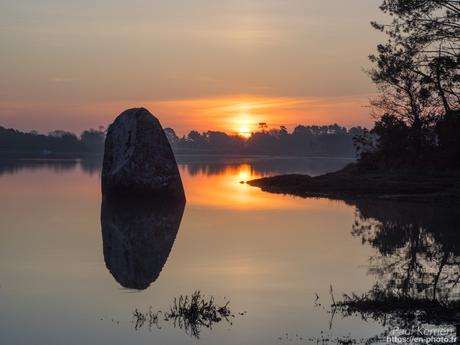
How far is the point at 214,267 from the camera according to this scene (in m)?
13.3

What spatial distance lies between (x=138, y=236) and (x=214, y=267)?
5.12m

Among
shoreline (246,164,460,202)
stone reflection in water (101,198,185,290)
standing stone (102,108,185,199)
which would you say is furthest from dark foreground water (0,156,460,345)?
shoreline (246,164,460,202)

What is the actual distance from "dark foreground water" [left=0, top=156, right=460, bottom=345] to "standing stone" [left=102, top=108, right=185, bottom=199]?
3.41 meters

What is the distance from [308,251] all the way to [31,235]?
761 cm

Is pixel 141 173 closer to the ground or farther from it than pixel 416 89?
closer to the ground

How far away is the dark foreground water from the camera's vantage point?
29.0ft

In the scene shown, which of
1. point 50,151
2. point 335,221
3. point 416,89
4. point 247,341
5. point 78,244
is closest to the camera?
point 247,341

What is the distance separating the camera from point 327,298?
414 inches

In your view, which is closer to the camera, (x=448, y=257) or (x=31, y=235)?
(x=448, y=257)

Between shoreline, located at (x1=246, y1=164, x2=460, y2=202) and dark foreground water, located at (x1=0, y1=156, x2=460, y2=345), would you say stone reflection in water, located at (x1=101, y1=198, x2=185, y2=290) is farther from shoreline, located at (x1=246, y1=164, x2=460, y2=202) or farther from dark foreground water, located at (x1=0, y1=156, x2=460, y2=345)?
shoreline, located at (x1=246, y1=164, x2=460, y2=202)

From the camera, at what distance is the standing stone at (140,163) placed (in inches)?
1141

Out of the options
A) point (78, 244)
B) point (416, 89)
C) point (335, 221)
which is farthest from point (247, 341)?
point (416, 89)

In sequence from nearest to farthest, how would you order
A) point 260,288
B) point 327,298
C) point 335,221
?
1. point 327,298
2. point 260,288
3. point 335,221

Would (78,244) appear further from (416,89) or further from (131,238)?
(416,89)
